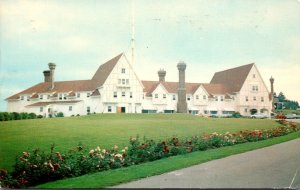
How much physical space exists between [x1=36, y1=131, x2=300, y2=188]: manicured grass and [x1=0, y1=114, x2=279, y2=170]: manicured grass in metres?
0.61

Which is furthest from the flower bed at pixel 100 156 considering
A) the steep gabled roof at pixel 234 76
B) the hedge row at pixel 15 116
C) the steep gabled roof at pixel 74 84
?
the steep gabled roof at pixel 74 84

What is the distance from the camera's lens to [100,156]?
23.4 ft

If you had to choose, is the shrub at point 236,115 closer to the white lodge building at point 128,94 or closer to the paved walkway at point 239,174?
the white lodge building at point 128,94

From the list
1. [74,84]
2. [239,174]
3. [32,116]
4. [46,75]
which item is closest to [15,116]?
[32,116]

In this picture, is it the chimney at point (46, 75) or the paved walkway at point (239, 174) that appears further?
the chimney at point (46, 75)

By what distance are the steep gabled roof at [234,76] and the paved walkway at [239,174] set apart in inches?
90.7

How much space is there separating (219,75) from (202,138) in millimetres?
1880

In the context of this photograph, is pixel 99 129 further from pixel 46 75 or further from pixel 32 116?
pixel 46 75

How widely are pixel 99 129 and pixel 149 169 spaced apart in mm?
1865

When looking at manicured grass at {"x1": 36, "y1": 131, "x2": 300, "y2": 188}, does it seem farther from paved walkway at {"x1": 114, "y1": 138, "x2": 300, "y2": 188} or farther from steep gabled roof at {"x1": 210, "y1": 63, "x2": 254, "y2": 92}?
steep gabled roof at {"x1": 210, "y1": 63, "x2": 254, "y2": 92}

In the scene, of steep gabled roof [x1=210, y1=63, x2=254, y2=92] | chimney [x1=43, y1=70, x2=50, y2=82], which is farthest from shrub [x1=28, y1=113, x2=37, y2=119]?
steep gabled roof [x1=210, y1=63, x2=254, y2=92]

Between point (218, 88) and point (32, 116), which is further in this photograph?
point (218, 88)

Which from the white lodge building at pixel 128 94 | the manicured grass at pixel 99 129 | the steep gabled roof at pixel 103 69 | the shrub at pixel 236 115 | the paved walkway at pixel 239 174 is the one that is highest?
the steep gabled roof at pixel 103 69

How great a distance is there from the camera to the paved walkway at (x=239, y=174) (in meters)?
6.12
